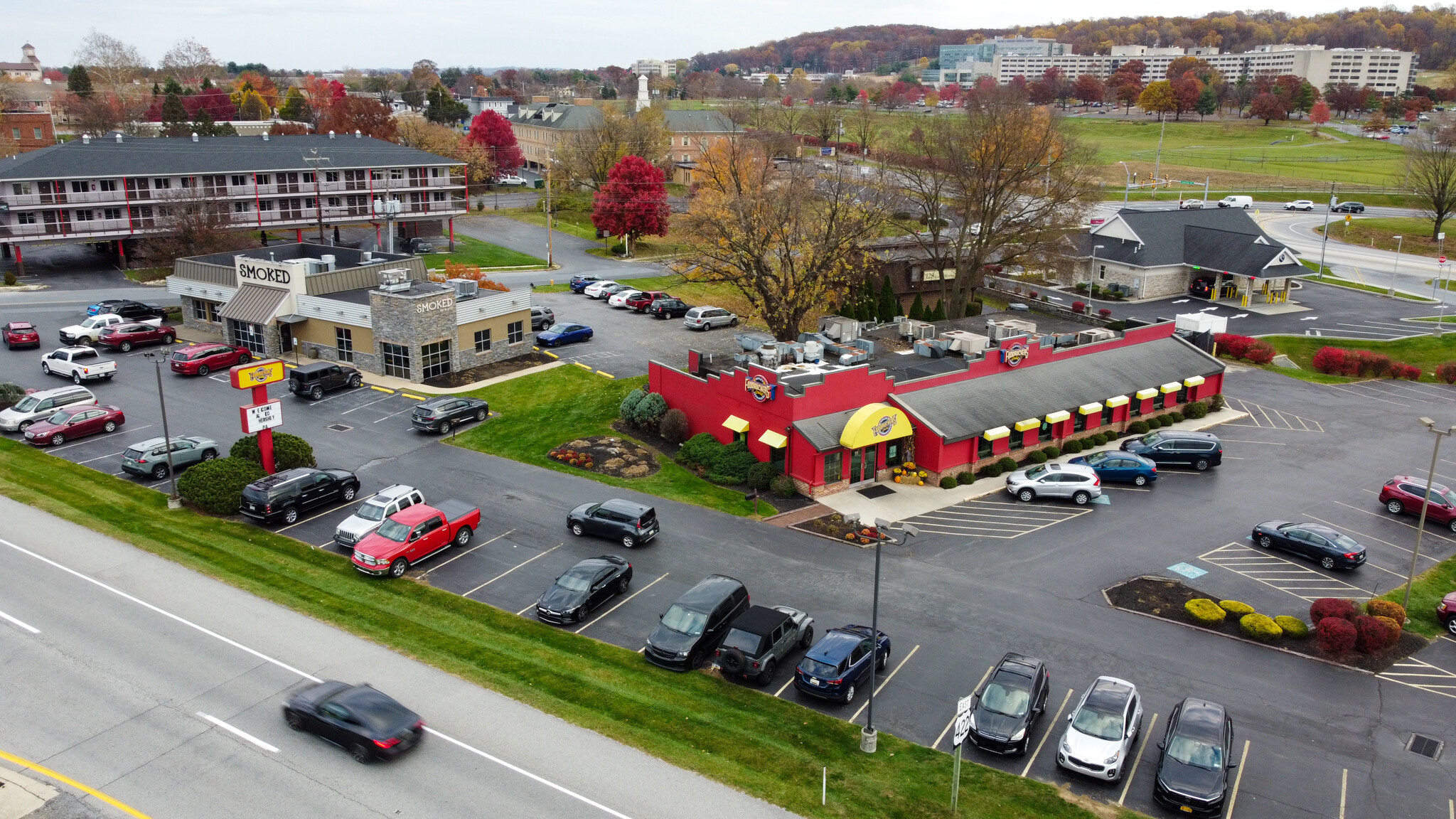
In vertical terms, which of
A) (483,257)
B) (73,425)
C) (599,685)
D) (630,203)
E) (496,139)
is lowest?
(599,685)

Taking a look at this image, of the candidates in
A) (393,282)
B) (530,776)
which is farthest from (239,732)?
(393,282)

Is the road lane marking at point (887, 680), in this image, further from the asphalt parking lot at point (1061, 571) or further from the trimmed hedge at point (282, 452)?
the trimmed hedge at point (282, 452)

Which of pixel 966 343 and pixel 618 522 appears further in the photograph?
pixel 966 343

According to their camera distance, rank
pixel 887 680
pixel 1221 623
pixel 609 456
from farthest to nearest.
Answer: pixel 609 456 → pixel 1221 623 → pixel 887 680

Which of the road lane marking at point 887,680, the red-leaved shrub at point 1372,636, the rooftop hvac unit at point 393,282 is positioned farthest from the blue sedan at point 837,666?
the rooftop hvac unit at point 393,282

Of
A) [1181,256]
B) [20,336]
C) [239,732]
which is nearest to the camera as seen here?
[239,732]

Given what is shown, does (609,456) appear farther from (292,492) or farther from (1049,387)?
(1049,387)

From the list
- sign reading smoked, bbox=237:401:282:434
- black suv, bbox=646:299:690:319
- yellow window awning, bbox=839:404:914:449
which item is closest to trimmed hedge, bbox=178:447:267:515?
sign reading smoked, bbox=237:401:282:434

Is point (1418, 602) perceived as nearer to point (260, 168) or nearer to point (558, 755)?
point (558, 755)
